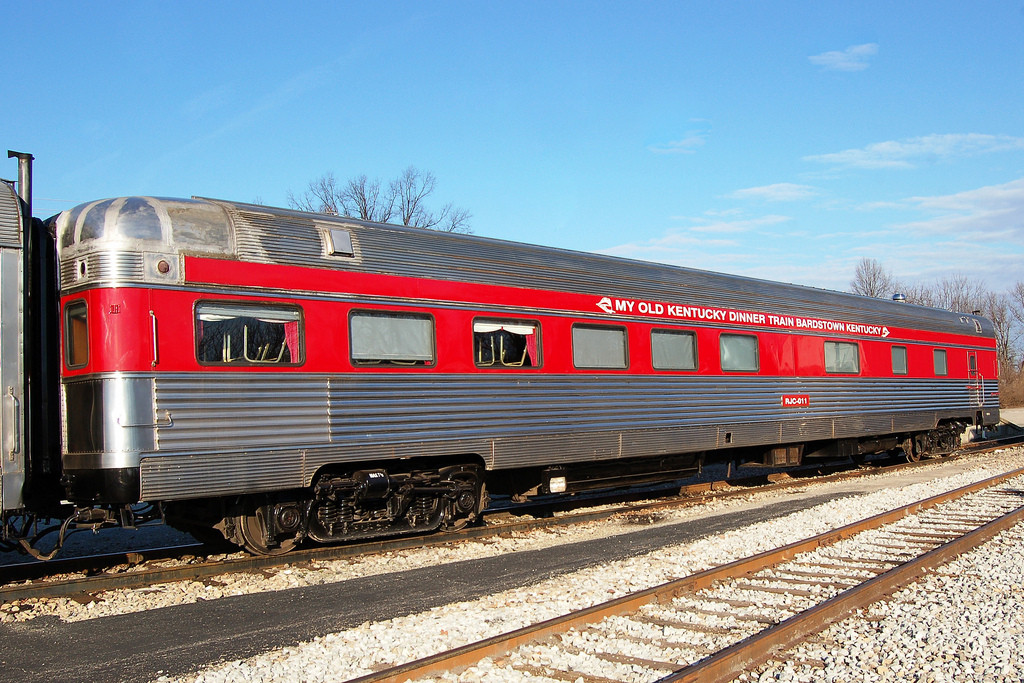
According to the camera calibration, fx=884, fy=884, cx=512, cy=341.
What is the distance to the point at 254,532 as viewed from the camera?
8.55 meters

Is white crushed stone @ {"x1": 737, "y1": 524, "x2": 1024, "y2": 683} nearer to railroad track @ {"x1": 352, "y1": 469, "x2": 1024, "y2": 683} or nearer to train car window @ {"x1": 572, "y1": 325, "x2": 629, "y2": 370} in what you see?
railroad track @ {"x1": 352, "y1": 469, "x2": 1024, "y2": 683}

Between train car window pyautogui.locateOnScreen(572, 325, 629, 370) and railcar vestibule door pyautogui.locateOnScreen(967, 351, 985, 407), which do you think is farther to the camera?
railcar vestibule door pyautogui.locateOnScreen(967, 351, 985, 407)

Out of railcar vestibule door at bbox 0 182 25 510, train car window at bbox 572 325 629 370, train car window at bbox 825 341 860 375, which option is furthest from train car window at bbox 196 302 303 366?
train car window at bbox 825 341 860 375

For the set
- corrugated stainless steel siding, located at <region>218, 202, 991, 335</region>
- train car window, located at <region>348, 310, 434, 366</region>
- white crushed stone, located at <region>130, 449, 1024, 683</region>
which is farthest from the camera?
train car window, located at <region>348, 310, 434, 366</region>

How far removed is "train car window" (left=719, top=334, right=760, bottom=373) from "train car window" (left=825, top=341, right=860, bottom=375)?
2.35 meters

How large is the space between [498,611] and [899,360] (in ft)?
44.2

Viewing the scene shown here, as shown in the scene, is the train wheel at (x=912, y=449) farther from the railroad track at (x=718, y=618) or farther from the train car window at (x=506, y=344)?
the train car window at (x=506, y=344)

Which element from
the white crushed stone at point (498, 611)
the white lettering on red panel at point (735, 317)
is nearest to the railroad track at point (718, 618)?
the white crushed stone at point (498, 611)

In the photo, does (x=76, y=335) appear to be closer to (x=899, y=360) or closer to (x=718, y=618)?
(x=718, y=618)

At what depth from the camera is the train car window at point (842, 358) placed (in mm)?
15438

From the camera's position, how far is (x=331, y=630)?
6195 millimetres

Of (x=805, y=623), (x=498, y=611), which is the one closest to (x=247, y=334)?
(x=498, y=611)

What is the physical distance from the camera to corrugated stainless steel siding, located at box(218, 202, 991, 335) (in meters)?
8.40

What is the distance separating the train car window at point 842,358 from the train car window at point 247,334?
10303 mm
